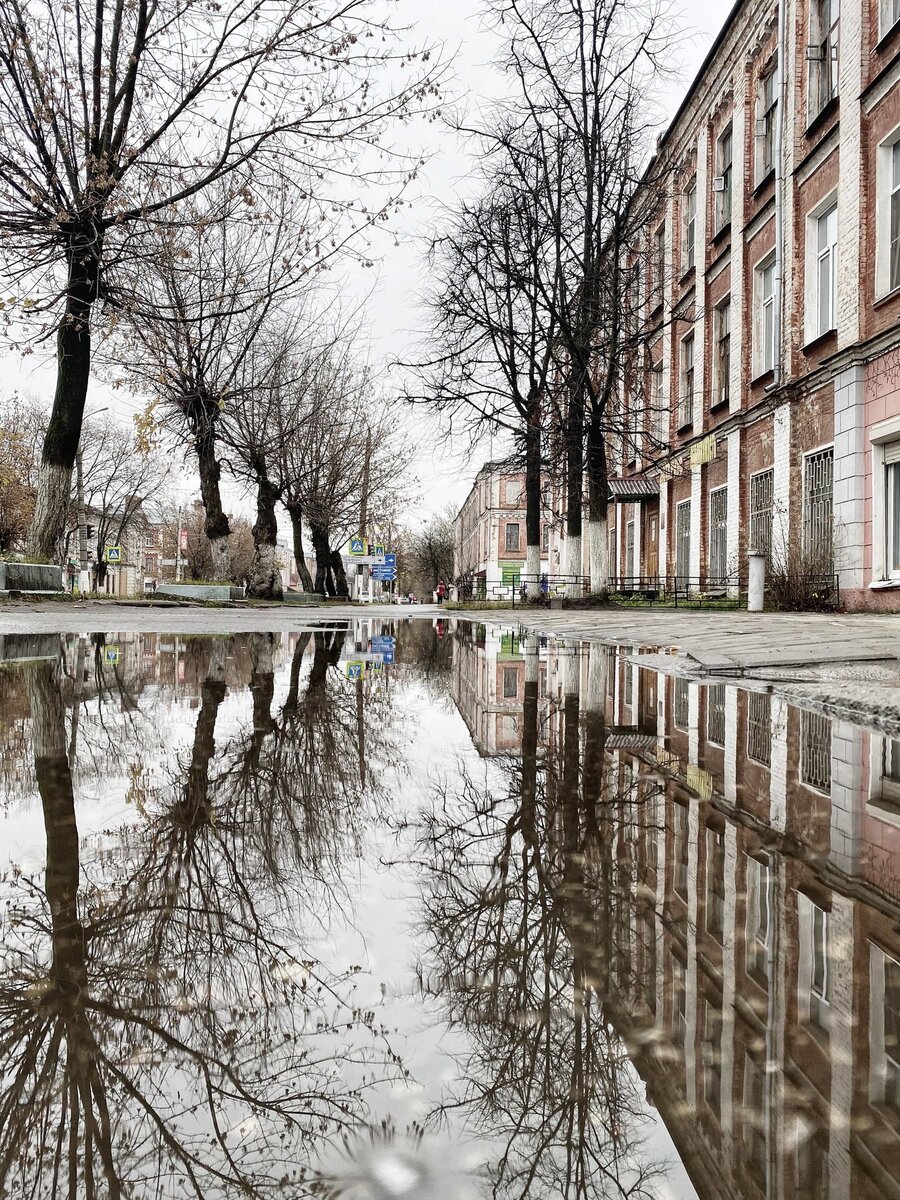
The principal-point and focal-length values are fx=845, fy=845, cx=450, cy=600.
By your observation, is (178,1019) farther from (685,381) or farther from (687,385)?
(685,381)

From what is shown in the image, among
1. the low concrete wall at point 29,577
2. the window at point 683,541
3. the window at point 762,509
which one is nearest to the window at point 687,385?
the window at point 683,541

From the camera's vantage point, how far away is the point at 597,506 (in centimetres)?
2056

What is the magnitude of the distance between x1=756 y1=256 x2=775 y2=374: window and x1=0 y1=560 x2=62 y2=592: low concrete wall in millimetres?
16183

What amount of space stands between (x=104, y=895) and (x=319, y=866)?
0.43 meters

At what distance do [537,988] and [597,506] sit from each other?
19.8 meters

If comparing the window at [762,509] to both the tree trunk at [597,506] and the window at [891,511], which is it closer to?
the tree trunk at [597,506]

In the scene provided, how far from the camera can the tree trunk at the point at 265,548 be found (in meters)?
29.8

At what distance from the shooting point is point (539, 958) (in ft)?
4.52

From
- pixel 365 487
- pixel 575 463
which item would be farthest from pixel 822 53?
pixel 365 487

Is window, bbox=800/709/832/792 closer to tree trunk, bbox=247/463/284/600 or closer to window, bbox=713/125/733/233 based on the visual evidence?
window, bbox=713/125/733/233

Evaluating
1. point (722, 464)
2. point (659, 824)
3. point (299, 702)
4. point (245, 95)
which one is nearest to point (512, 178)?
point (722, 464)

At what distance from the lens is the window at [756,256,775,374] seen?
19.9m

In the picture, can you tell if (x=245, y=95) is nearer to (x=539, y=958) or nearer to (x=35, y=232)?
(x=35, y=232)

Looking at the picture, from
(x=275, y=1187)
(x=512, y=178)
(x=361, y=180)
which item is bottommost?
(x=275, y=1187)
